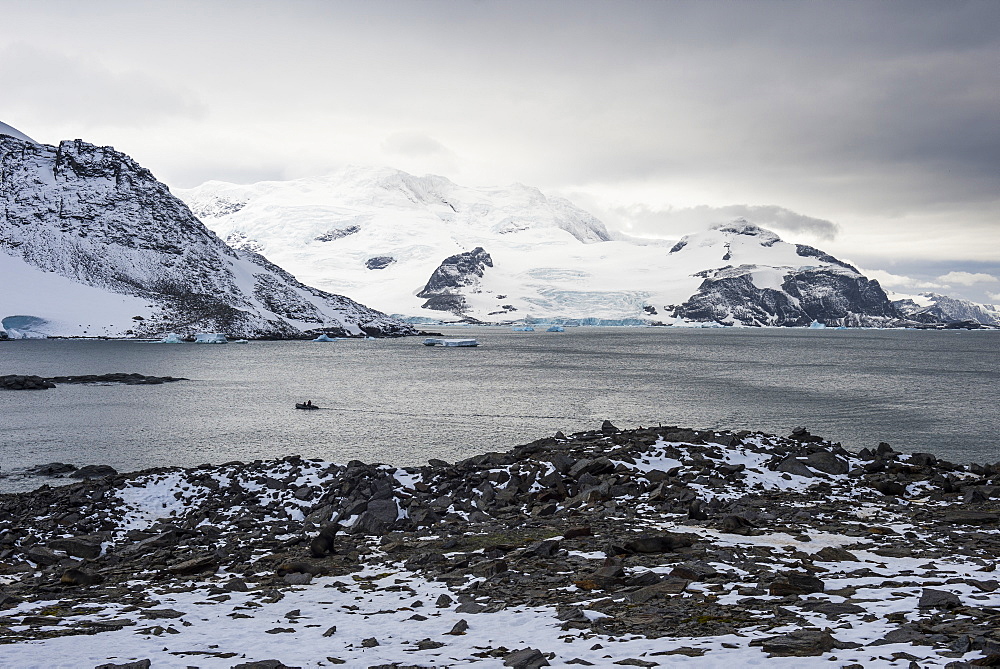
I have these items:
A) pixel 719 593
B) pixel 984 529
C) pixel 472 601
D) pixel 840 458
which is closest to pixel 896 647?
pixel 719 593

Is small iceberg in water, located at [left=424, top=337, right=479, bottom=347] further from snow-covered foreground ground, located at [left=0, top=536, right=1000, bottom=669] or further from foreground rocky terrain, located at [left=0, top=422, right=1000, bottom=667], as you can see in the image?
snow-covered foreground ground, located at [left=0, top=536, right=1000, bottom=669]

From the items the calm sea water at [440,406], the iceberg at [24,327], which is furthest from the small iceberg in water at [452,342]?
the iceberg at [24,327]

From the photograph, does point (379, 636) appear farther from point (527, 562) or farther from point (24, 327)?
point (24, 327)

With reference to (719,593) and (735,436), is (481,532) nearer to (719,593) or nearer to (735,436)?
(719,593)

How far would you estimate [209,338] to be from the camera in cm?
17838

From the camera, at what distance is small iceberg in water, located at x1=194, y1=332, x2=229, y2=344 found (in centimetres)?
17800

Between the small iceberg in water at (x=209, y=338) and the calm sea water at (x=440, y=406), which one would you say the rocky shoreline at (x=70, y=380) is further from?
the small iceberg in water at (x=209, y=338)

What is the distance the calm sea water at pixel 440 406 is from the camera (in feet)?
150

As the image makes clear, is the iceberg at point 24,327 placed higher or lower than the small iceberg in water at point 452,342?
higher

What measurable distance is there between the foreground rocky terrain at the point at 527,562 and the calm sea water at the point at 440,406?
13.7 metres

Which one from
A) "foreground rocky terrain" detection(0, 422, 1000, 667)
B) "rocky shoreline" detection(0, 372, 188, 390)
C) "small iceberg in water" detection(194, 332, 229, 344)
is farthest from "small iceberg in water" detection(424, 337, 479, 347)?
"foreground rocky terrain" detection(0, 422, 1000, 667)

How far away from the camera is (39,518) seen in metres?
25.3

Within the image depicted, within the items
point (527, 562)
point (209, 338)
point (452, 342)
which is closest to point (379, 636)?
point (527, 562)

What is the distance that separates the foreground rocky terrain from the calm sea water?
45.0 feet
